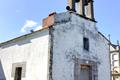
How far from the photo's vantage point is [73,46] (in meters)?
14.5

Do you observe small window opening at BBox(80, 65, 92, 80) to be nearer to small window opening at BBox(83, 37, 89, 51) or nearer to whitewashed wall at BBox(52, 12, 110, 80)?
whitewashed wall at BBox(52, 12, 110, 80)

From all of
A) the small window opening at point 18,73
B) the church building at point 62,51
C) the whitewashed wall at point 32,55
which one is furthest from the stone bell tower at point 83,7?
the small window opening at point 18,73

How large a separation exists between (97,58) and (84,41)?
184 centimetres

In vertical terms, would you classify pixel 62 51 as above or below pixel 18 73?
above

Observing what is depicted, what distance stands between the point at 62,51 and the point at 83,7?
446 centimetres

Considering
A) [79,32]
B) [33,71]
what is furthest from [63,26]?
[33,71]

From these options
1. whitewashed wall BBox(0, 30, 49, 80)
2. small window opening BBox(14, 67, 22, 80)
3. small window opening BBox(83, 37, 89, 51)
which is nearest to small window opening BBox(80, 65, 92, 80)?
small window opening BBox(83, 37, 89, 51)

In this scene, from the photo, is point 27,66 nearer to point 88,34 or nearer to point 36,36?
point 36,36

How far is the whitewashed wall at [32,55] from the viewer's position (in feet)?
43.0

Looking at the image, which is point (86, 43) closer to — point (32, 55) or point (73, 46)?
point (73, 46)

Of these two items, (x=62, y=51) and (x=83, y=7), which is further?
(x=83, y=7)

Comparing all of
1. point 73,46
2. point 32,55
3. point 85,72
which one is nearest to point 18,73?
point 32,55

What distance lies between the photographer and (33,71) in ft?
44.3

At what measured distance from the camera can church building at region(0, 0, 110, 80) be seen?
1323 cm
